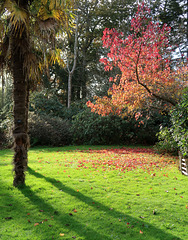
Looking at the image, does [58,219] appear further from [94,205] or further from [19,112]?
[19,112]

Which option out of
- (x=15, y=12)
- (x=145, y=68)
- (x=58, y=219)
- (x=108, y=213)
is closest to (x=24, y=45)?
(x=15, y=12)

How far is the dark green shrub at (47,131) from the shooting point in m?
13.6

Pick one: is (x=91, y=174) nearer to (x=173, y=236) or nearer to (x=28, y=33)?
(x=173, y=236)

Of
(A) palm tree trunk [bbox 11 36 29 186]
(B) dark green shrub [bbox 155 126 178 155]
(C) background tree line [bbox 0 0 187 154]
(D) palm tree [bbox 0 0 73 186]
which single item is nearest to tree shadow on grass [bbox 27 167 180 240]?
(A) palm tree trunk [bbox 11 36 29 186]

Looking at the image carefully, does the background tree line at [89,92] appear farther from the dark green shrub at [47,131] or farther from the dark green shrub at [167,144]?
the dark green shrub at [167,144]

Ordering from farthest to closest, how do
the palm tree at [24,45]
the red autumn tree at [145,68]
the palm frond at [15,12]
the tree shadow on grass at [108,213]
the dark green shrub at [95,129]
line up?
the dark green shrub at [95,129] → the red autumn tree at [145,68] → the palm tree at [24,45] → the palm frond at [15,12] → the tree shadow on grass at [108,213]

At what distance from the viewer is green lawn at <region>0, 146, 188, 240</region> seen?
133 inches

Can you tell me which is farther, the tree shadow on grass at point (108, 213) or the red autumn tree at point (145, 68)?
the red autumn tree at point (145, 68)

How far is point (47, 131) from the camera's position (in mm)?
13664

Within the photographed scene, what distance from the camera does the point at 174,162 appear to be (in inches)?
341

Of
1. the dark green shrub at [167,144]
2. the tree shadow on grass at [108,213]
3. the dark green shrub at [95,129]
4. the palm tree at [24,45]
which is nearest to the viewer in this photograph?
the tree shadow on grass at [108,213]

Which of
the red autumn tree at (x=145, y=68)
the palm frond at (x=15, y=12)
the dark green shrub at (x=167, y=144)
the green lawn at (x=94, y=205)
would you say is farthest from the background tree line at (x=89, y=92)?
the green lawn at (x=94, y=205)

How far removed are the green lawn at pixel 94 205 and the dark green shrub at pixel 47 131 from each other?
672cm

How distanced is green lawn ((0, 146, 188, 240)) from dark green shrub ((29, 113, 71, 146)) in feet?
22.1
